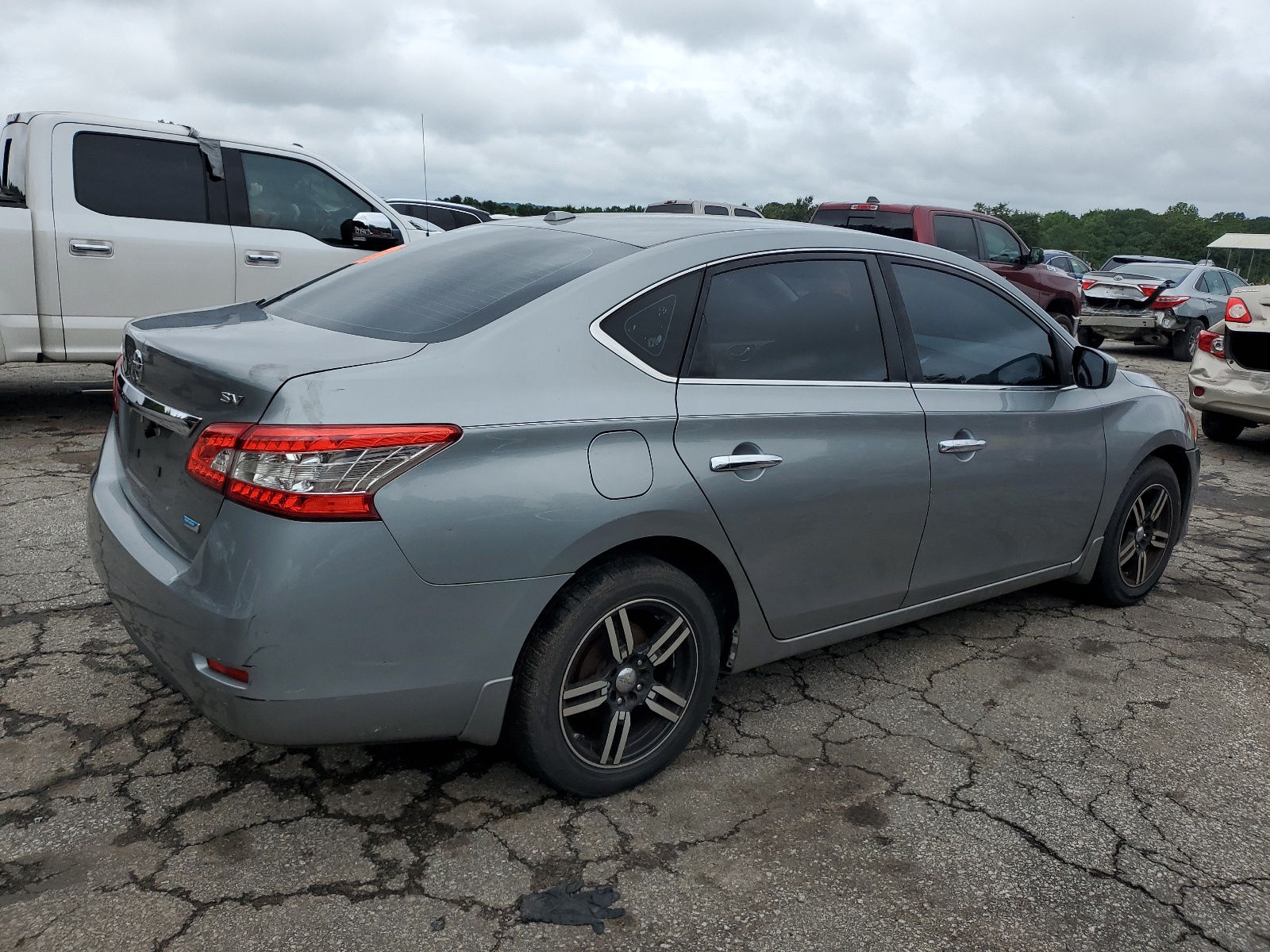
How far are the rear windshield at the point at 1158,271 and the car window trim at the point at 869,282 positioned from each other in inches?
590

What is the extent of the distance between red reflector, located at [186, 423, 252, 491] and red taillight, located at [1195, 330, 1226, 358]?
8087mm

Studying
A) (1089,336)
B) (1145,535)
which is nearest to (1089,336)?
(1089,336)

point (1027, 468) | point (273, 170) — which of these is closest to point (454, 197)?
point (273, 170)

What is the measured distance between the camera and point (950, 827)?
275 centimetres

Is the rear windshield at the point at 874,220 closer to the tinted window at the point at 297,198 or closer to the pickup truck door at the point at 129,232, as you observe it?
the tinted window at the point at 297,198

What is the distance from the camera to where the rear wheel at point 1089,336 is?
50.8 feet

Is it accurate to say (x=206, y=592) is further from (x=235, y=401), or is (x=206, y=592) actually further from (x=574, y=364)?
(x=574, y=364)

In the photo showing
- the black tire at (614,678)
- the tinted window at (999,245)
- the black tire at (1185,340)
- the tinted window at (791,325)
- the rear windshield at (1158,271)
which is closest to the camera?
the black tire at (614,678)

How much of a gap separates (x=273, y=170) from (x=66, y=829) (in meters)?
5.74

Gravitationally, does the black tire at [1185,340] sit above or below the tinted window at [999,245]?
below

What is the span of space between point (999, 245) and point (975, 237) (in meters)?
0.64

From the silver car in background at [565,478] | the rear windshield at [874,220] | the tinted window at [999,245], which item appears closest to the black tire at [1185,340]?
the tinted window at [999,245]

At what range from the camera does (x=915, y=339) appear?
136 inches

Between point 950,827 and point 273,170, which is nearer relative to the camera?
point 950,827
